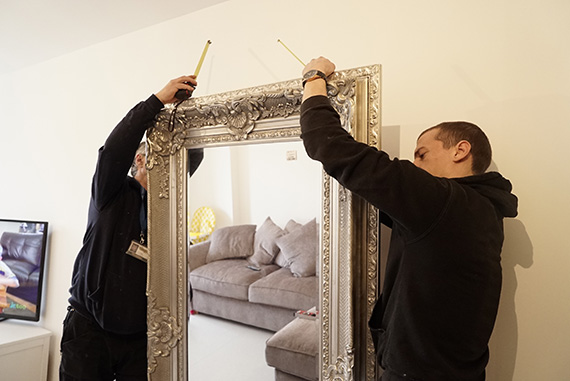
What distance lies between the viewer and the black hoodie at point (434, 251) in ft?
2.47

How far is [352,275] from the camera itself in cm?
97

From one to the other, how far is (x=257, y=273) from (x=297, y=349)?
0.28 m

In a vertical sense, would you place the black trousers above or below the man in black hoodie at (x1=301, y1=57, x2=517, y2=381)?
below

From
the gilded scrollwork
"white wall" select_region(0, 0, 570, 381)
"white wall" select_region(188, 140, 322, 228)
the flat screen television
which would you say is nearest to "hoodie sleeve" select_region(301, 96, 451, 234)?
"white wall" select_region(188, 140, 322, 228)

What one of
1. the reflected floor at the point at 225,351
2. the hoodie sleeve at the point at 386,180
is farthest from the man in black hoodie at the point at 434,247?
the reflected floor at the point at 225,351

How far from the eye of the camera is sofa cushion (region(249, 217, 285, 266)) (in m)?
1.17

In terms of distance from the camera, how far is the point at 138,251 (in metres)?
1.35

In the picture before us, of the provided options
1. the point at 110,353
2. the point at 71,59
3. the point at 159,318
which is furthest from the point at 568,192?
the point at 71,59

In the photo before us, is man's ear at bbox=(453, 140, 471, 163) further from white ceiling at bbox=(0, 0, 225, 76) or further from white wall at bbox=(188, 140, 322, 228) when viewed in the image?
white ceiling at bbox=(0, 0, 225, 76)

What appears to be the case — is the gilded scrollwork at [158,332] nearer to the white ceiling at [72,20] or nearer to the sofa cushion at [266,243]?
the sofa cushion at [266,243]

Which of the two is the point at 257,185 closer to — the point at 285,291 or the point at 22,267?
the point at 285,291

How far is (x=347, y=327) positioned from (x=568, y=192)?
29.0 inches

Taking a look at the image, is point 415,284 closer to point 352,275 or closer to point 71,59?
point 352,275

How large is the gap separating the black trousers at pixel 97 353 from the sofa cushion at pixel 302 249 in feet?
2.52
